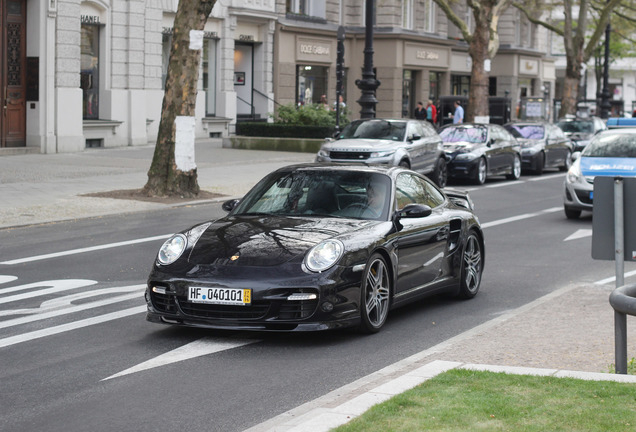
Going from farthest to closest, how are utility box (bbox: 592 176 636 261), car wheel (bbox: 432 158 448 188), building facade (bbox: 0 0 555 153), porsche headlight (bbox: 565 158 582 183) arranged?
building facade (bbox: 0 0 555 153) < car wheel (bbox: 432 158 448 188) < porsche headlight (bbox: 565 158 582 183) < utility box (bbox: 592 176 636 261)

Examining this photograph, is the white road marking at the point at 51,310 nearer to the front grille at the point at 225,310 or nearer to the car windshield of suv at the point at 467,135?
the front grille at the point at 225,310

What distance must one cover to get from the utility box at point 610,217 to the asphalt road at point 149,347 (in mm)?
1844

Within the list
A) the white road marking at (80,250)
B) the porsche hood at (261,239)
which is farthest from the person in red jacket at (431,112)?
the porsche hood at (261,239)

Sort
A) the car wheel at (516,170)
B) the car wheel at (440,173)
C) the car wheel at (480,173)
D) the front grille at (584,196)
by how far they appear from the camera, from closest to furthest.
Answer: the front grille at (584,196)
the car wheel at (440,173)
the car wheel at (480,173)
the car wheel at (516,170)

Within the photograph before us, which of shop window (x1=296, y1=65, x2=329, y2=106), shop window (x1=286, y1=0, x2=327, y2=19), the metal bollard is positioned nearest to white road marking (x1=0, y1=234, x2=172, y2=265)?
the metal bollard

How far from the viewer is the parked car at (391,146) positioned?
24312mm

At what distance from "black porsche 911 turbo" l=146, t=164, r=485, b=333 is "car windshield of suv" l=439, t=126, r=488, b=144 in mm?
17684

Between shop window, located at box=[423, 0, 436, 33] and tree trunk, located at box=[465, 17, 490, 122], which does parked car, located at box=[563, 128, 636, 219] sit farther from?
shop window, located at box=[423, 0, 436, 33]

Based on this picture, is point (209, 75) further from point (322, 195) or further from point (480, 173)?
point (322, 195)

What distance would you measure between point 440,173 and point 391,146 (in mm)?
2275

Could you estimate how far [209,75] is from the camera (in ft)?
134

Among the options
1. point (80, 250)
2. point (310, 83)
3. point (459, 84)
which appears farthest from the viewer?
point (459, 84)

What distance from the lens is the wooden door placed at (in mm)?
30047

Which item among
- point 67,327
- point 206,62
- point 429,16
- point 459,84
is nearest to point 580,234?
point 67,327
